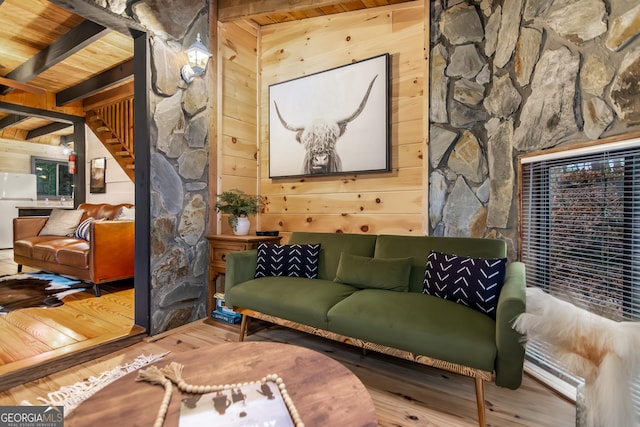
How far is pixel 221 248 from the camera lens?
2.88 meters

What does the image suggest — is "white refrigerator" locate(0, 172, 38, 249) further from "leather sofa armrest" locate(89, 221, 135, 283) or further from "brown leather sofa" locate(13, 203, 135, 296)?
"leather sofa armrest" locate(89, 221, 135, 283)

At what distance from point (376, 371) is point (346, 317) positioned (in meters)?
0.49

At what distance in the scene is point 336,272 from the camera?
2.50 metres

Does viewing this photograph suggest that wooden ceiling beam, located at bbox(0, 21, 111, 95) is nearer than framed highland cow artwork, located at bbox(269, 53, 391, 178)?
No

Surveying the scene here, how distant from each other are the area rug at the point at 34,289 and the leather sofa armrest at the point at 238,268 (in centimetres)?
195

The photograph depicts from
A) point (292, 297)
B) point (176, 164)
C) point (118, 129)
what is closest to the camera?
point (292, 297)

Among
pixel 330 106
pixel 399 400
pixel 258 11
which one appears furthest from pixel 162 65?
pixel 399 400

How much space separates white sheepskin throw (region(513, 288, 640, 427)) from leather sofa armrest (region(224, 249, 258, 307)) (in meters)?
1.91

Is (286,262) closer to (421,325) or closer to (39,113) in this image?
(421,325)

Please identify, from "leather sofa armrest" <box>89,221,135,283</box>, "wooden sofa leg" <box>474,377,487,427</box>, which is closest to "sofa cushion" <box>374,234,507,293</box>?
"wooden sofa leg" <box>474,377,487,427</box>

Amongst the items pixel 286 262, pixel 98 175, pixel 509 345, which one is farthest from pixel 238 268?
pixel 98 175

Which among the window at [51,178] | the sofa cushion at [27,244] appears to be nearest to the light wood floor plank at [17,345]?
the sofa cushion at [27,244]

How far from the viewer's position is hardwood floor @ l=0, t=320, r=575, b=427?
5.09 feet

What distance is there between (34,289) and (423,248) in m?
4.16
